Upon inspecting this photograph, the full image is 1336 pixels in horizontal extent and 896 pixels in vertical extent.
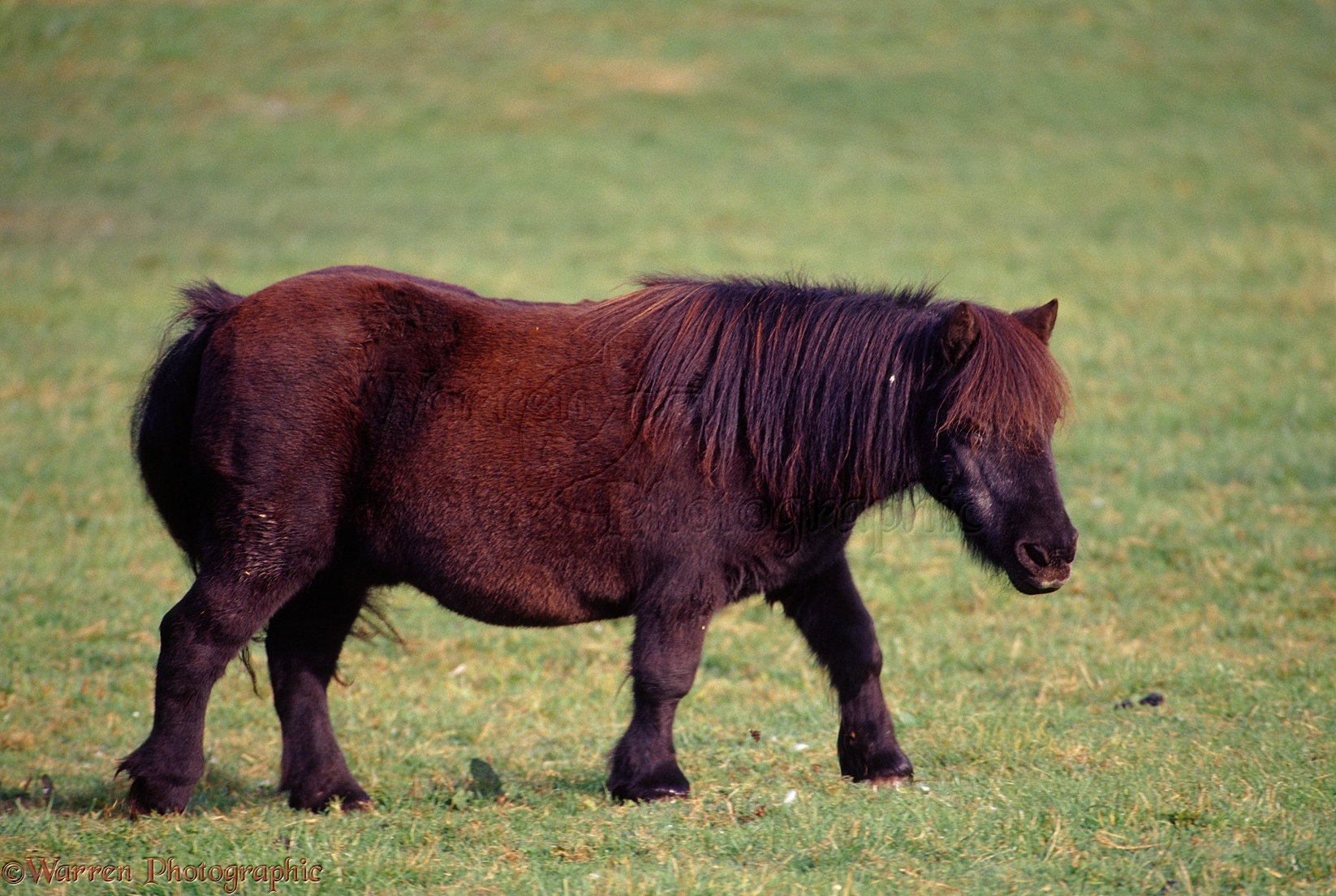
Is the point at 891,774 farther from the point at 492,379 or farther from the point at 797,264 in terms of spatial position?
the point at 797,264

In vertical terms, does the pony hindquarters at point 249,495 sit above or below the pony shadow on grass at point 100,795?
above

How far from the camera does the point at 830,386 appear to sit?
5.34 m

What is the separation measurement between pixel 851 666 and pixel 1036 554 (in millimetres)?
1066

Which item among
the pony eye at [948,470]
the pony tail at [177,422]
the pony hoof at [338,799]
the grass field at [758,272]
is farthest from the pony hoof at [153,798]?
the pony eye at [948,470]

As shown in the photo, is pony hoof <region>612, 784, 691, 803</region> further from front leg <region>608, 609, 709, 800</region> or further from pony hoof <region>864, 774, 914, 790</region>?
pony hoof <region>864, 774, 914, 790</region>

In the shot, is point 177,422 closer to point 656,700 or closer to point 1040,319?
point 656,700

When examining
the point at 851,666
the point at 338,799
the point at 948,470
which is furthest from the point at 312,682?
the point at 948,470

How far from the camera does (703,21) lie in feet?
111

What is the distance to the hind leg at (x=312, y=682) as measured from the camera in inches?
229

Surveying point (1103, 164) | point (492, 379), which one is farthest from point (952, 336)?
point (1103, 164)

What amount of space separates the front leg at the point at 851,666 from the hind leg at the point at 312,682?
195 centimetres

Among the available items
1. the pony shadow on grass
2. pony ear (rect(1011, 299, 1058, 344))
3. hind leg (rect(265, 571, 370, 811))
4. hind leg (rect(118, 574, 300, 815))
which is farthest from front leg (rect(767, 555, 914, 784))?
the pony shadow on grass

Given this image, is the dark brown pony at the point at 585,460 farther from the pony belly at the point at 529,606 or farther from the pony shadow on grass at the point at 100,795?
the pony shadow on grass at the point at 100,795

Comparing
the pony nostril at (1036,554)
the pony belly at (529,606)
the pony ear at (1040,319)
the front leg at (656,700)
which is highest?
the pony ear at (1040,319)
